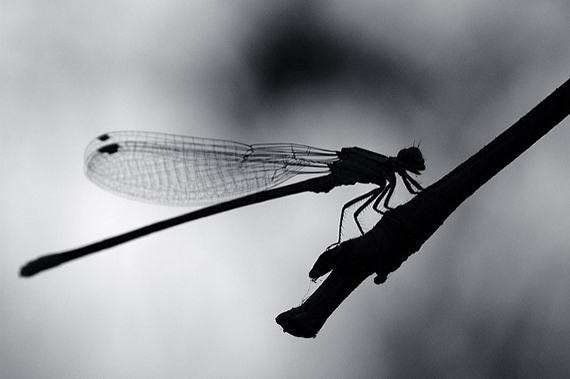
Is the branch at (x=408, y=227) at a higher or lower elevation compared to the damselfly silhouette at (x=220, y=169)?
lower

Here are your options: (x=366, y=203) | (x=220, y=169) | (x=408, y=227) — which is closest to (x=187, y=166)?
(x=220, y=169)

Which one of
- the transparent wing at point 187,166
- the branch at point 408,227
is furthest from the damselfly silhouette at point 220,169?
the branch at point 408,227

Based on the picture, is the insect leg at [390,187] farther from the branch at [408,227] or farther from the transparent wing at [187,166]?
the branch at [408,227]

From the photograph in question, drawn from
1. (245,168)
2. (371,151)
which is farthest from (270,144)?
(371,151)

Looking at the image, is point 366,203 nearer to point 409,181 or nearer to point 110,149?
point 409,181

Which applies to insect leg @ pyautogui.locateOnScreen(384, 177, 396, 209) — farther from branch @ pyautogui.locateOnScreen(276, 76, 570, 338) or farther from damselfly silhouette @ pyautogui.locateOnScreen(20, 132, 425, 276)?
branch @ pyautogui.locateOnScreen(276, 76, 570, 338)

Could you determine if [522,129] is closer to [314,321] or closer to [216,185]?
[314,321]

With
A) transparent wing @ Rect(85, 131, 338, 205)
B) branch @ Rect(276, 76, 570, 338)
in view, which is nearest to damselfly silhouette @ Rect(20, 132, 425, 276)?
transparent wing @ Rect(85, 131, 338, 205)
